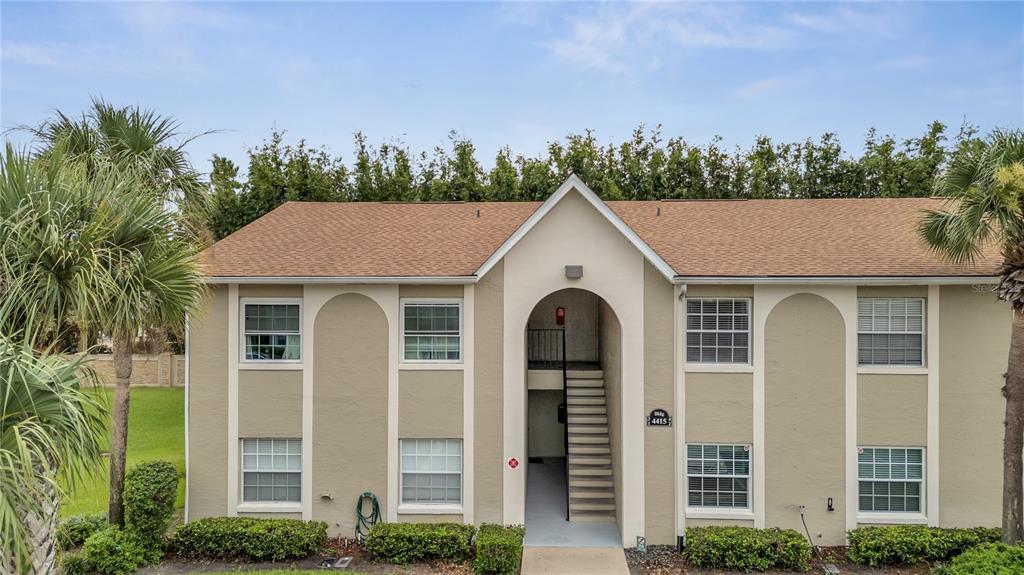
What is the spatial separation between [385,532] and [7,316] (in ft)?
25.0

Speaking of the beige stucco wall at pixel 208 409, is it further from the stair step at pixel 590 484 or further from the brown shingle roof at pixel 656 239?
the stair step at pixel 590 484

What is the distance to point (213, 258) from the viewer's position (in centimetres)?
1277

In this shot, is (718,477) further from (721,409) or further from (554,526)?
(554,526)

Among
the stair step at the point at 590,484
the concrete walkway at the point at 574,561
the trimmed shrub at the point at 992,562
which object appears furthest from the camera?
the stair step at the point at 590,484

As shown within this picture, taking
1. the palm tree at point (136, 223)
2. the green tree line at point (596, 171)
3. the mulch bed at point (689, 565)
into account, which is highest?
the green tree line at point (596, 171)

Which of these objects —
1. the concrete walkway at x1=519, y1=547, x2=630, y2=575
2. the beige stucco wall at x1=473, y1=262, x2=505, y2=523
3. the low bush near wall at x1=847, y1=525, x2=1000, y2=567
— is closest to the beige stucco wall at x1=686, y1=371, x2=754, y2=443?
the low bush near wall at x1=847, y1=525, x2=1000, y2=567

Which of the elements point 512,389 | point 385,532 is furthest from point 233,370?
point 512,389

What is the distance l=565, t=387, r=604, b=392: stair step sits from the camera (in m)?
15.0

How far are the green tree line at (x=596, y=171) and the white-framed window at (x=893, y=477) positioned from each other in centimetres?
1560

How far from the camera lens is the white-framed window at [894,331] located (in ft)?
40.1

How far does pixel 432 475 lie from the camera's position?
12625mm

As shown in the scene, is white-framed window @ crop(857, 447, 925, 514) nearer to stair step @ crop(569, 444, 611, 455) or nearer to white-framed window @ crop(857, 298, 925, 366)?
white-framed window @ crop(857, 298, 925, 366)

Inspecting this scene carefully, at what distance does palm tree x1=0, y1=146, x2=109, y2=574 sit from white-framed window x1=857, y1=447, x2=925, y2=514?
14577 millimetres

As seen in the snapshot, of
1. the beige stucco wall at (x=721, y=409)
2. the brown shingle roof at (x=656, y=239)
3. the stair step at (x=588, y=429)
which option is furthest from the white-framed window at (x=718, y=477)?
the brown shingle roof at (x=656, y=239)
